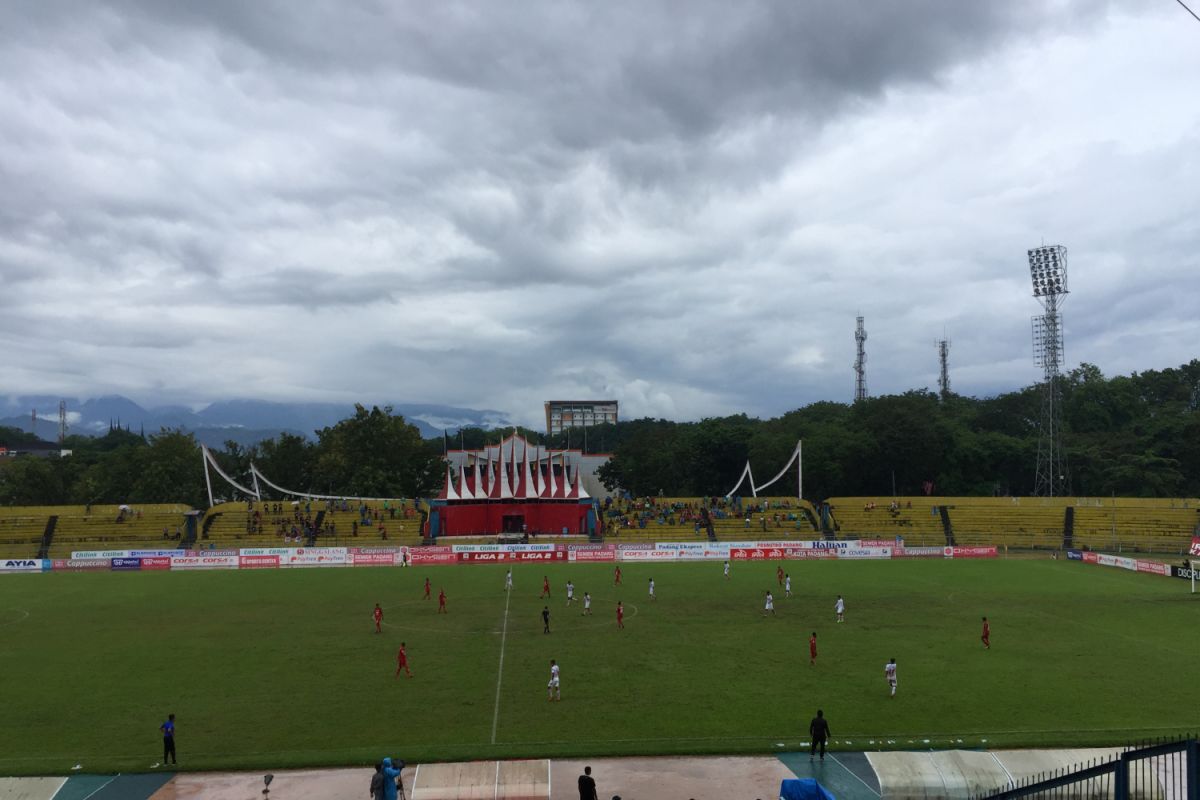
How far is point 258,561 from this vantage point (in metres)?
57.3

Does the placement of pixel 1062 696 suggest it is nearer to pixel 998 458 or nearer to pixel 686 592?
pixel 686 592

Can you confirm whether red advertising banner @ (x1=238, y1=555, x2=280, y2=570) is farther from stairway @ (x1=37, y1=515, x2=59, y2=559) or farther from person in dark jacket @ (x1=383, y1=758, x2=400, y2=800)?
person in dark jacket @ (x1=383, y1=758, x2=400, y2=800)

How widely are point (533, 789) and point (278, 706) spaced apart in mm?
9805

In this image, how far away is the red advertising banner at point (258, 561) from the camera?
187 ft

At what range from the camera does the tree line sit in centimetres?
8762

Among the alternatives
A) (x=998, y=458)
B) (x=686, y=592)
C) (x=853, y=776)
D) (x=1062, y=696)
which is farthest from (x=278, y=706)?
(x=998, y=458)

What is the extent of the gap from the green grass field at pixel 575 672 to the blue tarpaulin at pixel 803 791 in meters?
5.70

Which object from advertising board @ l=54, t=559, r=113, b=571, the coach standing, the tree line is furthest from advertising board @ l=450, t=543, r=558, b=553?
the coach standing

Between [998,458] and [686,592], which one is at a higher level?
[998,458]

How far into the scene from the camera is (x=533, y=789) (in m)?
16.3

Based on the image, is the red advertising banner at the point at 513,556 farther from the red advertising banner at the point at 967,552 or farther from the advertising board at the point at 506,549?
the red advertising banner at the point at 967,552

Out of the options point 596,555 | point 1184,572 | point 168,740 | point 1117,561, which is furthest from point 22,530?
point 1184,572

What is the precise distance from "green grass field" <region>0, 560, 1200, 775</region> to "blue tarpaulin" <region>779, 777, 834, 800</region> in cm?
570

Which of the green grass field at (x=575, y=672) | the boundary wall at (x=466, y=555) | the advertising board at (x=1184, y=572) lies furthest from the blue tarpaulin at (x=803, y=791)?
the boundary wall at (x=466, y=555)
